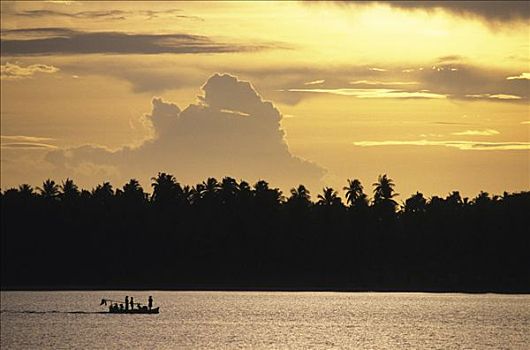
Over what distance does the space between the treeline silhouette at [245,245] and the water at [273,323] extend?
19.0ft

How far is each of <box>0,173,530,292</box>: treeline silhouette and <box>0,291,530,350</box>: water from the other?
5.79 metres

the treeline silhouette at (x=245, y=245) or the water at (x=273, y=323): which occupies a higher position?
the treeline silhouette at (x=245, y=245)

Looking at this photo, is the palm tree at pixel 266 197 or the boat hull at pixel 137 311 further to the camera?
the palm tree at pixel 266 197

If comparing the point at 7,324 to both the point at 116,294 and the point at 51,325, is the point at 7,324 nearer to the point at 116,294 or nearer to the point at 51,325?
the point at 51,325

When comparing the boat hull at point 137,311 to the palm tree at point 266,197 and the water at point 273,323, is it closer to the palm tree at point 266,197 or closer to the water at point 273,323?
the water at point 273,323

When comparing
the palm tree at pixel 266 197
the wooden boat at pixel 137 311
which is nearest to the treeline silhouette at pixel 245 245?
the palm tree at pixel 266 197

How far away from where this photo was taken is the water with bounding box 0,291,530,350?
111 meters

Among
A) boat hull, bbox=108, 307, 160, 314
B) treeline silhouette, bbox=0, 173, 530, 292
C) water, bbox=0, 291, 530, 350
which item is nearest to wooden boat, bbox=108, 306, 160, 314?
boat hull, bbox=108, 307, 160, 314

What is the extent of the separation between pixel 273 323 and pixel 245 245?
6117 centimetres

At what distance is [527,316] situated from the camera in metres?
143

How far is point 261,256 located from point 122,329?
7147cm

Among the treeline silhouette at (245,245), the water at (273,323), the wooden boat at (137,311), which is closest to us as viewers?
the water at (273,323)

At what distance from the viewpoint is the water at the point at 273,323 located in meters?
111

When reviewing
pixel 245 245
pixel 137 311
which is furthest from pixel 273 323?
pixel 245 245
